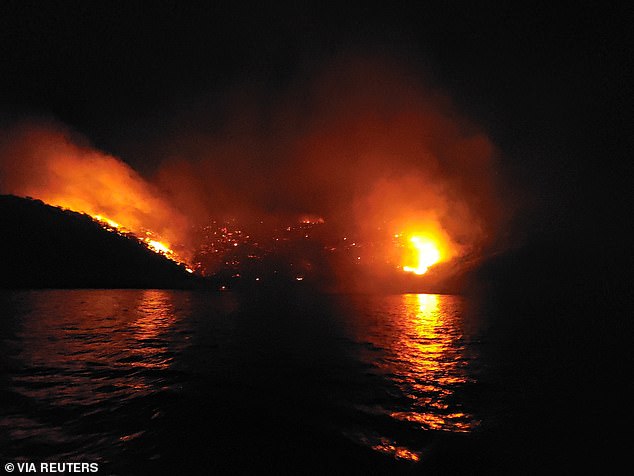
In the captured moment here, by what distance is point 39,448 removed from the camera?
7.90 metres

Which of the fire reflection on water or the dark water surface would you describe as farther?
the fire reflection on water

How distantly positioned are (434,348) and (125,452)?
19.6 metres

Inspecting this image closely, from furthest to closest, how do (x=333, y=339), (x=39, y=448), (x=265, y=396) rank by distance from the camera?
(x=333, y=339) → (x=265, y=396) → (x=39, y=448)

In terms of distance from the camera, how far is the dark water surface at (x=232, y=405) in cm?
801

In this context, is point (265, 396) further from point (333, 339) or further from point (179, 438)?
point (333, 339)

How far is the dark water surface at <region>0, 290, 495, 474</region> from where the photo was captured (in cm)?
801

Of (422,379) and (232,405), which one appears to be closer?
(232,405)

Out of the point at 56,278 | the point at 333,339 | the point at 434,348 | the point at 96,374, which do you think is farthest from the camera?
the point at 56,278

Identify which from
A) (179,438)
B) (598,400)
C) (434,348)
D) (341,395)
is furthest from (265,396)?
(434,348)

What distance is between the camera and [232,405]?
37.7 feet

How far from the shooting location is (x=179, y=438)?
29.3 ft

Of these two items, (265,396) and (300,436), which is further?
(265,396)

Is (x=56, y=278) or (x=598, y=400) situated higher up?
(x=56, y=278)

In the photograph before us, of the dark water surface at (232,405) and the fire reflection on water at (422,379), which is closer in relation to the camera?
the dark water surface at (232,405)
